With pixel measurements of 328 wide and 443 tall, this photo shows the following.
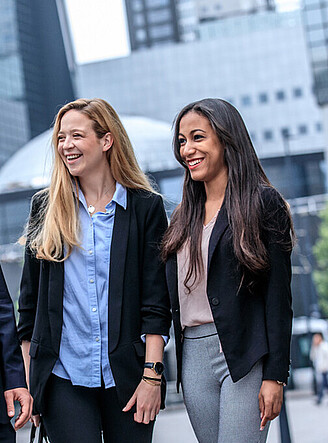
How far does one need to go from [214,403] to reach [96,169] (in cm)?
78

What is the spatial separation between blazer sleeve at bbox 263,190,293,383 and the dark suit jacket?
25.1 inches

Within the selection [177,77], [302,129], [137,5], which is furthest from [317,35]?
[137,5]

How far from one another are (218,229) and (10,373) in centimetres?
68

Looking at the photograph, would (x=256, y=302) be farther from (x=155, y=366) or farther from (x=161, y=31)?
(x=161, y=31)

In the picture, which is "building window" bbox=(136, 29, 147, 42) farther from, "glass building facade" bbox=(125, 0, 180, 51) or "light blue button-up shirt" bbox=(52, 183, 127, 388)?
"light blue button-up shirt" bbox=(52, 183, 127, 388)

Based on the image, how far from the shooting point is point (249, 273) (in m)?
1.94

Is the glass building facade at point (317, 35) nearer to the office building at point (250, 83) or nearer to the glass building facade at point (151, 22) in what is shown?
the office building at point (250, 83)

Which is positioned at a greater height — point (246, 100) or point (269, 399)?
point (246, 100)

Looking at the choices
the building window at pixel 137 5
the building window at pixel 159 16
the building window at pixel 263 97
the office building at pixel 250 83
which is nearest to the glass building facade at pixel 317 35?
the office building at pixel 250 83

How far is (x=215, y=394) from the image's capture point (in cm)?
196

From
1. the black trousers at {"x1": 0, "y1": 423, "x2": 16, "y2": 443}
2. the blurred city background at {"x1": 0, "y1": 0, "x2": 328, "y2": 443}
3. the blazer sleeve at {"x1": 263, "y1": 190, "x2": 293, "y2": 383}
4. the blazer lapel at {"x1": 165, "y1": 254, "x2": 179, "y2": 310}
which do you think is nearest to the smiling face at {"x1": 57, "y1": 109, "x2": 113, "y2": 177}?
the blazer lapel at {"x1": 165, "y1": 254, "x2": 179, "y2": 310}

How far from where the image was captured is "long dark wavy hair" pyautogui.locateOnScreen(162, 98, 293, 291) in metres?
1.94

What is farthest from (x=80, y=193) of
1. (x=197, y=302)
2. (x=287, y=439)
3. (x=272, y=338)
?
(x=287, y=439)

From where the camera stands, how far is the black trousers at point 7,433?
5.63 feet
